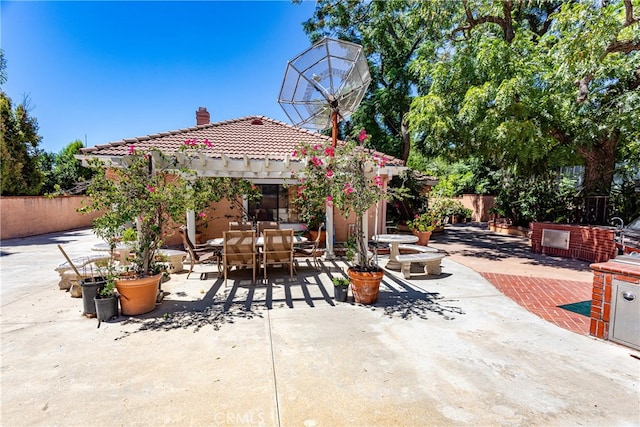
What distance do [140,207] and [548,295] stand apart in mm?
7569

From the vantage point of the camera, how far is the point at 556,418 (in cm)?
240

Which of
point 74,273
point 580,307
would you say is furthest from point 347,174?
point 74,273

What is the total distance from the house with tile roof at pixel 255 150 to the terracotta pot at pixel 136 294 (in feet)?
9.98

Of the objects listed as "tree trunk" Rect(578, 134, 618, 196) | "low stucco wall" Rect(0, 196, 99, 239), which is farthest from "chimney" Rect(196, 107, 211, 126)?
"tree trunk" Rect(578, 134, 618, 196)

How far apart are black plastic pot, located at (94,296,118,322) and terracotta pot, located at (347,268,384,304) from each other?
12.4ft

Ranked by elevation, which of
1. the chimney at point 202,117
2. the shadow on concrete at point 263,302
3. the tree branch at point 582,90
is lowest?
the shadow on concrete at point 263,302

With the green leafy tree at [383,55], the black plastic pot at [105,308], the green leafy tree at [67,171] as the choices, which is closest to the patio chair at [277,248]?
the black plastic pot at [105,308]

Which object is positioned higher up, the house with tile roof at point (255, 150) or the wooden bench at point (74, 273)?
the house with tile roof at point (255, 150)

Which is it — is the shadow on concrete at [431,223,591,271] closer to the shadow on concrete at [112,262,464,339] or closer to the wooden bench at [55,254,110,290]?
the shadow on concrete at [112,262,464,339]

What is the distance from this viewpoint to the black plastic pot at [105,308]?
13.9ft

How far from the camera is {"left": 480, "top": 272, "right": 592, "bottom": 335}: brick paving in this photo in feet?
14.5

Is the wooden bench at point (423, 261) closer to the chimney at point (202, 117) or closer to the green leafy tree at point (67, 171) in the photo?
the chimney at point (202, 117)

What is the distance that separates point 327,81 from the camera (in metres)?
5.82

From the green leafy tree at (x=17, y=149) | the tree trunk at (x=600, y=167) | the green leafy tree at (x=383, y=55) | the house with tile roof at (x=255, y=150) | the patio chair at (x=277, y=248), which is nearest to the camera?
the patio chair at (x=277, y=248)
